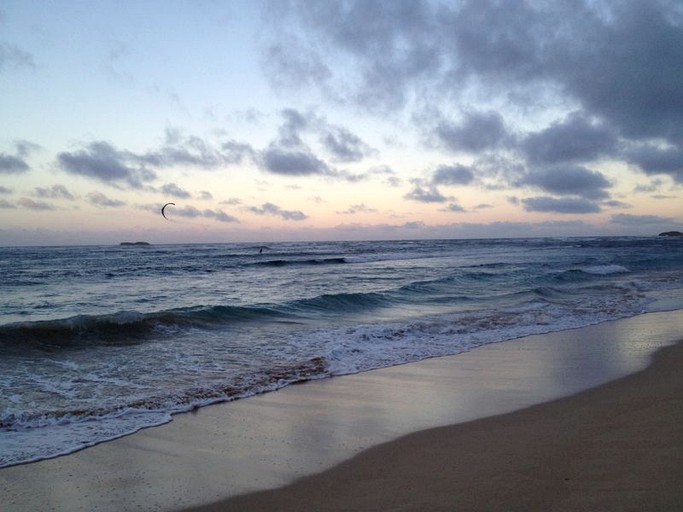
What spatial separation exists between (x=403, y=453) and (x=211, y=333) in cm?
849

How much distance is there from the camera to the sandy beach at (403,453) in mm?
3738

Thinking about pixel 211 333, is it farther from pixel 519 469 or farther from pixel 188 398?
pixel 519 469

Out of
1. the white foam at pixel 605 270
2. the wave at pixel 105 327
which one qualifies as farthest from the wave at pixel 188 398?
the white foam at pixel 605 270

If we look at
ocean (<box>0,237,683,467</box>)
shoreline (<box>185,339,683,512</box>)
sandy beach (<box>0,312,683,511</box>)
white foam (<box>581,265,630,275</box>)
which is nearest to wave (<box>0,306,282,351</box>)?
ocean (<box>0,237,683,467</box>)

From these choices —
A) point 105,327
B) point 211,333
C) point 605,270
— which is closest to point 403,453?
point 211,333

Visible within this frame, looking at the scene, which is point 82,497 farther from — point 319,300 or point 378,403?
point 319,300

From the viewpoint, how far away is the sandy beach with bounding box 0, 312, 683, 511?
3738mm

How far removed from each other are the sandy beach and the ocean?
2.32 ft

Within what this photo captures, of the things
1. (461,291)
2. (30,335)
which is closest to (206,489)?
(30,335)

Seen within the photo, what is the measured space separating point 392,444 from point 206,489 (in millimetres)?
1903

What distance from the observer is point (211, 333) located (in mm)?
12156

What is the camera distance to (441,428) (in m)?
5.34

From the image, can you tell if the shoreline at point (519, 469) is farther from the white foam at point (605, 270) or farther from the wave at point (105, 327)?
A: the white foam at point (605, 270)

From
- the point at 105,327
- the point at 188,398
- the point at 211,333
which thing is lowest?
the point at 211,333
